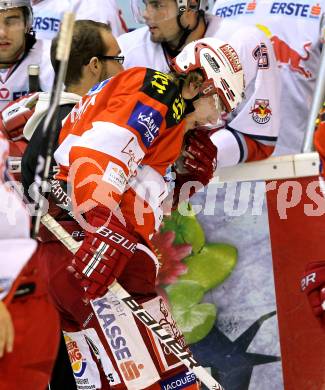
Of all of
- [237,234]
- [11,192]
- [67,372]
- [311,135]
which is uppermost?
[11,192]

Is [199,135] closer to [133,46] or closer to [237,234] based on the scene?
[237,234]

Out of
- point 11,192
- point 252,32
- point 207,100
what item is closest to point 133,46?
point 252,32

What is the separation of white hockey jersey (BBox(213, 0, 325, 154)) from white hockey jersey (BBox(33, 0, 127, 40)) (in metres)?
0.63

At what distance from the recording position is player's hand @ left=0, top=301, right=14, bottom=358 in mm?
2887

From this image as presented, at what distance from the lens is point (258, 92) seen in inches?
191

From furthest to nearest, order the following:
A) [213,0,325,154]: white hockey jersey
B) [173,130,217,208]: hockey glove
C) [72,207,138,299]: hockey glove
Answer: [213,0,325,154]: white hockey jersey → [173,130,217,208]: hockey glove → [72,207,138,299]: hockey glove

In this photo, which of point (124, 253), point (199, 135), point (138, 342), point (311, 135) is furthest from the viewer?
point (311, 135)

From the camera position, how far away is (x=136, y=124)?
3.57 meters

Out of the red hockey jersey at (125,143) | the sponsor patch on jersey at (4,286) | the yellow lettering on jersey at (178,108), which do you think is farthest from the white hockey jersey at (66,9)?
the sponsor patch on jersey at (4,286)

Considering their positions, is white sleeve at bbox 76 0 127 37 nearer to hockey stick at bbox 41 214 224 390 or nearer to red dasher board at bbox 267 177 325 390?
red dasher board at bbox 267 177 325 390

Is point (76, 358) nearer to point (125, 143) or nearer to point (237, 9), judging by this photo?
point (125, 143)

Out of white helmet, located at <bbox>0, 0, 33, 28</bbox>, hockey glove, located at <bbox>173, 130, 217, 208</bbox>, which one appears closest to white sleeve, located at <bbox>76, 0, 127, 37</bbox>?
white helmet, located at <bbox>0, 0, 33, 28</bbox>

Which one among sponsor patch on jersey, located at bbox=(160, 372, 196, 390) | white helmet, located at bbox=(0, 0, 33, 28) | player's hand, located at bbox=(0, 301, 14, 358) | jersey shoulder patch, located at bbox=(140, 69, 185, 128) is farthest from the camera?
white helmet, located at bbox=(0, 0, 33, 28)

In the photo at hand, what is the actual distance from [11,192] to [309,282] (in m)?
1.10
